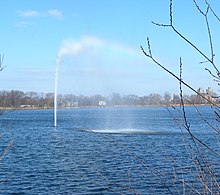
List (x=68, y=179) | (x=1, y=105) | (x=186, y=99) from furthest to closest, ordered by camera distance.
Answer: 1. (x=68, y=179)
2. (x=1, y=105)
3. (x=186, y=99)

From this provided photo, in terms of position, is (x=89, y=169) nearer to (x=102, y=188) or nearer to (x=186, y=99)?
(x=102, y=188)

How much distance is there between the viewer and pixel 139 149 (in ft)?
82.0

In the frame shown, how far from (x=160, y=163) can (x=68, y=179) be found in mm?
4667

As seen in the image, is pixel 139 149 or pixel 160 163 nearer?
pixel 160 163

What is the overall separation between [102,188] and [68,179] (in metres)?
2.43

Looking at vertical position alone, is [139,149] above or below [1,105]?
below

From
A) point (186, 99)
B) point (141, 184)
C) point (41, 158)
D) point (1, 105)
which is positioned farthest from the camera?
point (41, 158)

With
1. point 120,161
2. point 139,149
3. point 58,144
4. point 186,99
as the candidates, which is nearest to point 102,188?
point 120,161

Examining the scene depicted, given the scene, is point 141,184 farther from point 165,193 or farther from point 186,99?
point 186,99

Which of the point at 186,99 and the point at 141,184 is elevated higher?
the point at 186,99

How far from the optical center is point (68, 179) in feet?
54.3

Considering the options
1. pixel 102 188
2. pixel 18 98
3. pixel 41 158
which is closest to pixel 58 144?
pixel 41 158

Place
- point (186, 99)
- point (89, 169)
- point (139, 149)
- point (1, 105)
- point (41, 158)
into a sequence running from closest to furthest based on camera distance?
point (186, 99) → point (1, 105) → point (89, 169) → point (41, 158) → point (139, 149)

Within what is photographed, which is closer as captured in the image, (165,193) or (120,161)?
(165,193)
